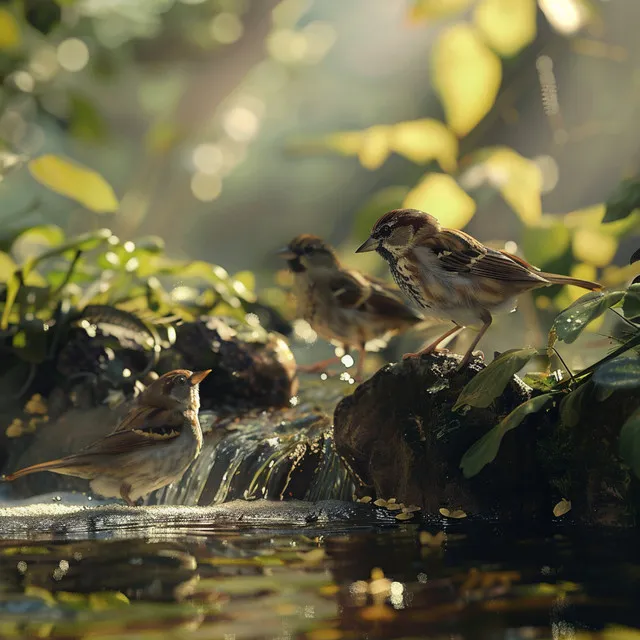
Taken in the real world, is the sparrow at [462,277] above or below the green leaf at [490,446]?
above

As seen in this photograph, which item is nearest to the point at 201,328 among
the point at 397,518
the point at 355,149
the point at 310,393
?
the point at 310,393

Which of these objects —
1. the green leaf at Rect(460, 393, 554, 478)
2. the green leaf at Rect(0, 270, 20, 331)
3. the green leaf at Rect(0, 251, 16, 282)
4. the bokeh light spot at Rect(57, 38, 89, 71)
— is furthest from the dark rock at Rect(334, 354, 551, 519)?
the bokeh light spot at Rect(57, 38, 89, 71)

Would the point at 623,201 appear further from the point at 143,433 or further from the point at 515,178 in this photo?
the point at 143,433

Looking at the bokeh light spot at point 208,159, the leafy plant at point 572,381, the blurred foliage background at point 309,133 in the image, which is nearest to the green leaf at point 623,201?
the blurred foliage background at point 309,133

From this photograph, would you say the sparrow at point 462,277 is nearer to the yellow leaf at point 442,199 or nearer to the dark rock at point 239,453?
the yellow leaf at point 442,199

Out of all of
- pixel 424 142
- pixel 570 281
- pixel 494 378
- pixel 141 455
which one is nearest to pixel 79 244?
pixel 141 455

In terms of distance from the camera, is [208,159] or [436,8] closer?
[436,8]

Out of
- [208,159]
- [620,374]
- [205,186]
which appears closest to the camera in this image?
[620,374]
